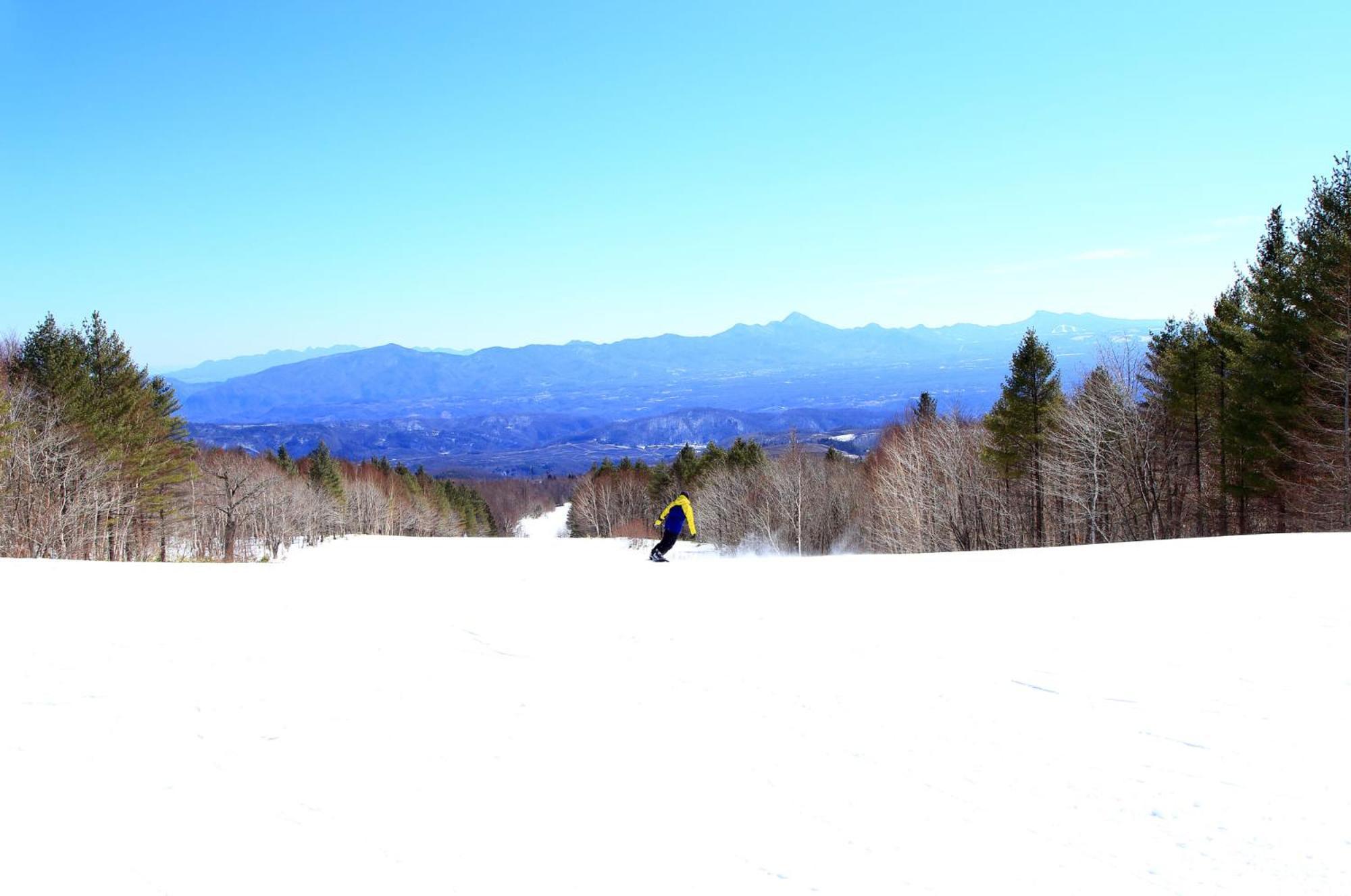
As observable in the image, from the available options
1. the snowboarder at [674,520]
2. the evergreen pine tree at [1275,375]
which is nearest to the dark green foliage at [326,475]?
the snowboarder at [674,520]

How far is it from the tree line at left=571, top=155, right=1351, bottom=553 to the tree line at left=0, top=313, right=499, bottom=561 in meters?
34.7

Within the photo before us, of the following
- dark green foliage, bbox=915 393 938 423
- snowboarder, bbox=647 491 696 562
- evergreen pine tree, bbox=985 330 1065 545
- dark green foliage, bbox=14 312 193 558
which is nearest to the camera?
snowboarder, bbox=647 491 696 562

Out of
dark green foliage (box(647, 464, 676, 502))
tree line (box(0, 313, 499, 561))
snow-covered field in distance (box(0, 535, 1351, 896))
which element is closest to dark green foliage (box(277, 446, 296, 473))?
tree line (box(0, 313, 499, 561))

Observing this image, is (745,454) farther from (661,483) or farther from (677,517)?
(677,517)

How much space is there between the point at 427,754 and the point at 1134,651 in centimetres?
715

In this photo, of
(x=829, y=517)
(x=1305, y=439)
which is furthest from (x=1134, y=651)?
(x=829, y=517)

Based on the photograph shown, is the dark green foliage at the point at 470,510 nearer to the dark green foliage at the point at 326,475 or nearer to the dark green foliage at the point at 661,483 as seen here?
the dark green foliage at the point at 326,475

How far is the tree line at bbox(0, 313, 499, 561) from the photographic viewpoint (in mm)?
30047

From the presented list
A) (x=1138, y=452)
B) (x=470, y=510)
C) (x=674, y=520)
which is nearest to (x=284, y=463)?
(x=470, y=510)

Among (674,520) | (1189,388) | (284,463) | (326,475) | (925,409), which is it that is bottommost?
(674,520)

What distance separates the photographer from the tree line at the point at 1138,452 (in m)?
23.3

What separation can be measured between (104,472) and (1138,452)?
151 feet

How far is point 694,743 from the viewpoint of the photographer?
634 centimetres

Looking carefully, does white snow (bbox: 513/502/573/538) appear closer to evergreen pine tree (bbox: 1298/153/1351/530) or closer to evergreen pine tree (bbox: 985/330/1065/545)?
evergreen pine tree (bbox: 985/330/1065/545)
